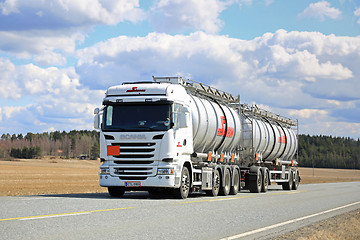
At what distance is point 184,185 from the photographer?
1775 centimetres

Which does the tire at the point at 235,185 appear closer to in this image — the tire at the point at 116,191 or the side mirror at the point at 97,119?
the tire at the point at 116,191

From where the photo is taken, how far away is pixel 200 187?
19.6 m

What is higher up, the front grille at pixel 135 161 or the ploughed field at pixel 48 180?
the front grille at pixel 135 161

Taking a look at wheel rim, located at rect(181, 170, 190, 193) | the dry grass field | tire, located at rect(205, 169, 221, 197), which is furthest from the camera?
the dry grass field

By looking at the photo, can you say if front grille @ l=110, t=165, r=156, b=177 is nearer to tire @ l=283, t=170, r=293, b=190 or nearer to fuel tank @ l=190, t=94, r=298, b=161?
fuel tank @ l=190, t=94, r=298, b=161

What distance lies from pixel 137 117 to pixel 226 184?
687cm

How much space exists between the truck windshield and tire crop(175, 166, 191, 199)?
1.93 m

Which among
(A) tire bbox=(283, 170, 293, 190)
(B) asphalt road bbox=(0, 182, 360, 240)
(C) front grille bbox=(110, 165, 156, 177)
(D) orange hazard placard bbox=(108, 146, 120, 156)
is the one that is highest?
(D) orange hazard placard bbox=(108, 146, 120, 156)

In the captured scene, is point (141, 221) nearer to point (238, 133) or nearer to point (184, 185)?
point (184, 185)

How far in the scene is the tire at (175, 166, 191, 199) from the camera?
17359mm

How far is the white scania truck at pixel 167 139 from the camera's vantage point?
55.0 ft

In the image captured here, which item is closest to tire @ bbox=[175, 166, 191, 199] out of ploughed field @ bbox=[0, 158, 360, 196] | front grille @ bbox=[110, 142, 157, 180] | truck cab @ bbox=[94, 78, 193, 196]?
truck cab @ bbox=[94, 78, 193, 196]

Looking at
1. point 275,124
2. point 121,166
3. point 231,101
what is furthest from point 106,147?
point 275,124

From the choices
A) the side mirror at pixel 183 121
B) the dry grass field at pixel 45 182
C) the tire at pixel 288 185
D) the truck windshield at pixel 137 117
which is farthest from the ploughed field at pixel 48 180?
the tire at pixel 288 185
